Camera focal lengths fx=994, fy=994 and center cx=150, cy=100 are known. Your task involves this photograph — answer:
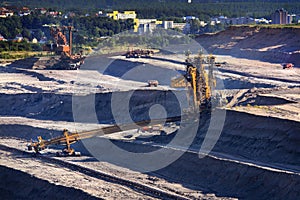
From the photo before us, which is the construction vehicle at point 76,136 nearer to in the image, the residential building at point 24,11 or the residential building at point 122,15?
the residential building at point 122,15

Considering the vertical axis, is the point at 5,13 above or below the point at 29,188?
below

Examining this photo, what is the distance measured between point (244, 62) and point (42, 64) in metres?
18.2

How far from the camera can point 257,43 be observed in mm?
87875

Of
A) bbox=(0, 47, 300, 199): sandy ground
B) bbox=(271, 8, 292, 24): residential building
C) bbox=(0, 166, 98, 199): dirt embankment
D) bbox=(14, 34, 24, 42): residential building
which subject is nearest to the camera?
bbox=(0, 166, 98, 199): dirt embankment

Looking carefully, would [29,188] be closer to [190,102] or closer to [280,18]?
[190,102]

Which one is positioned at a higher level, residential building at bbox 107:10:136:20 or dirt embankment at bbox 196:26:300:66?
dirt embankment at bbox 196:26:300:66

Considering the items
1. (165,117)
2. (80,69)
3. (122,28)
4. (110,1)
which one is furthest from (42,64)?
(110,1)

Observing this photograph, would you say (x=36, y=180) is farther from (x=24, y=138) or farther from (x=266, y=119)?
(x=24, y=138)

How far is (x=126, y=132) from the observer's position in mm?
50594

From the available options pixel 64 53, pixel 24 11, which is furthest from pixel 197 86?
pixel 24 11

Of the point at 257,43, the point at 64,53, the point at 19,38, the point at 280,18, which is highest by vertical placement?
the point at 280,18

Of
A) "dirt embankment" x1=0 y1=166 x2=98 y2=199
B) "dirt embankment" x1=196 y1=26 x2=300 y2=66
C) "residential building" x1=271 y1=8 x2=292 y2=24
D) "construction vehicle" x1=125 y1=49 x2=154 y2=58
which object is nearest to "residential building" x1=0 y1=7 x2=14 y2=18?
"residential building" x1=271 y1=8 x2=292 y2=24

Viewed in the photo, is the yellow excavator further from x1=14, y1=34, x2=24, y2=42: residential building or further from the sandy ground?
x1=14, y1=34, x2=24, y2=42: residential building

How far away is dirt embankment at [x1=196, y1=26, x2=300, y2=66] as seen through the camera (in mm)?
80562
